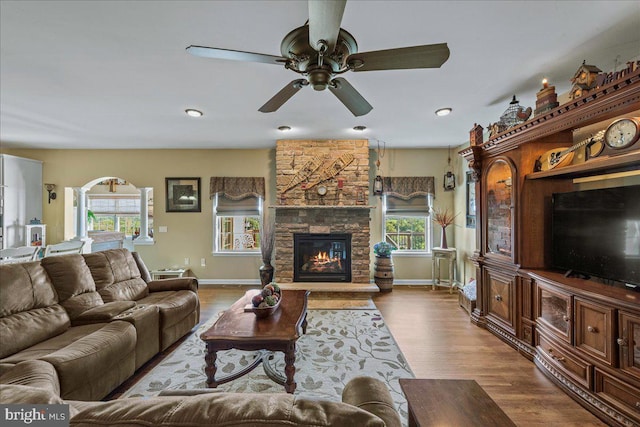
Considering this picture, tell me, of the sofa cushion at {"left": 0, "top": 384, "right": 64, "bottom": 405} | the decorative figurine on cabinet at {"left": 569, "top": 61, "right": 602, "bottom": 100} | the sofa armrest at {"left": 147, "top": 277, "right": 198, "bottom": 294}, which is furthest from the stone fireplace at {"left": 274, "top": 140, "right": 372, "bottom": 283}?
the sofa cushion at {"left": 0, "top": 384, "right": 64, "bottom": 405}

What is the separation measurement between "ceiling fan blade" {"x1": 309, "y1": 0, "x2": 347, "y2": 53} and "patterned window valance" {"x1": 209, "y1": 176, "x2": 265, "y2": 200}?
3.99 metres

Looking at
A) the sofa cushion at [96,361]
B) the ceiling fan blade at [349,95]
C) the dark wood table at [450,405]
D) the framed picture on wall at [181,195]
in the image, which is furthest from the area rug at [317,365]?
the framed picture on wall at [181,195]

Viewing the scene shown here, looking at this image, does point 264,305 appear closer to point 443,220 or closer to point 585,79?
point 585,79

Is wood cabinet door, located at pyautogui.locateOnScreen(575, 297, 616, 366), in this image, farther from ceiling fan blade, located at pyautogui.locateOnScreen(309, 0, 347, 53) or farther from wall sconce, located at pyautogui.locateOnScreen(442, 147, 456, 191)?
wall sconce, located at pyautogui.locateOnScreen(442, 147, 456, 191)

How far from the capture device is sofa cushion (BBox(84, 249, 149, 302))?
106 inches

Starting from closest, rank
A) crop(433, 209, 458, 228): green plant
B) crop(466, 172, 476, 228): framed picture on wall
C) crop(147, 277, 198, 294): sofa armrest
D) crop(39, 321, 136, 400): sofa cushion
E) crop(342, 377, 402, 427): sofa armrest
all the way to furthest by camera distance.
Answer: crop(342, 377, 402, 427): sofa armrest < crop(39, 321, 136, 400): sofa cushion < crop(147, 277, 198, 294): sofa armrest < crop(466, 172, 476, 228): framed picture on wall < crop(433, 209, 458, 228): green plant

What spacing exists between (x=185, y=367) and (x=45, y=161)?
557cm

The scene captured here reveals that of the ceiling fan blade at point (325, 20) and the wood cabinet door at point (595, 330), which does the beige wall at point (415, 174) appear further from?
the ceiling fan blade at point (325, 20)

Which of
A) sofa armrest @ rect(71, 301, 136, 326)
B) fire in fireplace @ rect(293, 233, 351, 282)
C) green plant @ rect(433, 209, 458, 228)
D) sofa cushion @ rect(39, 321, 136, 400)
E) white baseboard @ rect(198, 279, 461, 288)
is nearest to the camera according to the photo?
sofa cushion @ rect(39, 321, 136, 400)

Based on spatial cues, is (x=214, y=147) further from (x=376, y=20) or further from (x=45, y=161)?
(x=376, y=20)

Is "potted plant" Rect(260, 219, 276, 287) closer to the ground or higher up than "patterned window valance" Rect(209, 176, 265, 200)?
closer to the ground

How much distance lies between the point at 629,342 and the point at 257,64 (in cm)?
329

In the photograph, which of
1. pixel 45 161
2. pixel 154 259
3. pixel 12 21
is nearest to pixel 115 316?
pixel 12 21

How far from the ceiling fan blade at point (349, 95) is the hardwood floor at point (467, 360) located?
228 cm
